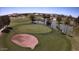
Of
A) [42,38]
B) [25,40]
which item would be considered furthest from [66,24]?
[25,40]

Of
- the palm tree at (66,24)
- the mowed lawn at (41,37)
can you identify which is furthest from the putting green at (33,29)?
the palm tree at (66,24)

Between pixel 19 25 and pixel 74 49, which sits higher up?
pixel 19 25

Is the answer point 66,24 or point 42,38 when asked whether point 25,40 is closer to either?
point 42,38

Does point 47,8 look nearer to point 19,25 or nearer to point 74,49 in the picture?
point 19,25

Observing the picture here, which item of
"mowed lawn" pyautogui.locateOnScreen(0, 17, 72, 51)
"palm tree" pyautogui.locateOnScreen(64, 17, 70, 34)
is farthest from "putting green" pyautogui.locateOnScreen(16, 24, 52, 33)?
"palm tree" pyautogui.locateOnScreen(64, 17, 70, 34)

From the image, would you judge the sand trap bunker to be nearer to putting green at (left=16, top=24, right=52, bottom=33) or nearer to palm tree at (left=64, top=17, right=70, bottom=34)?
putting green at (left=16, top=24, right=52, bottom=33)
